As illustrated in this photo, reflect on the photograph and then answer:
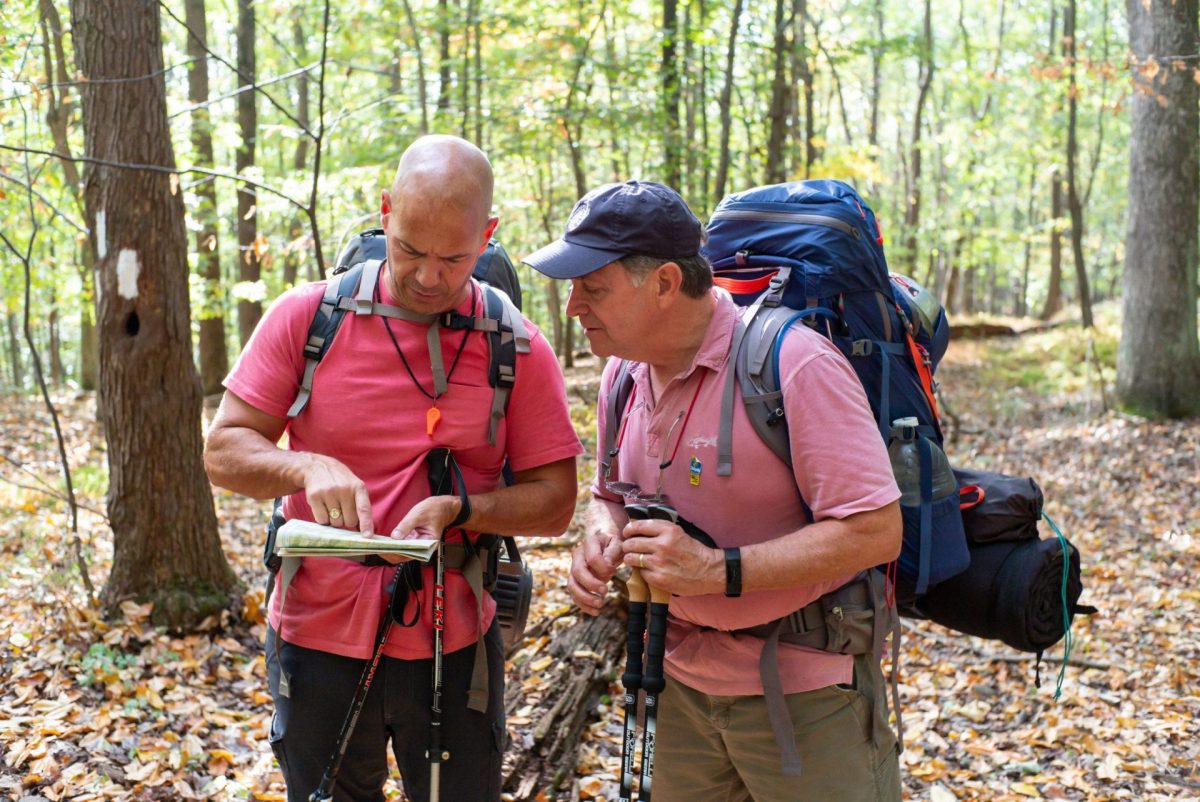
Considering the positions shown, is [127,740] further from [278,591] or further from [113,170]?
[113,170]

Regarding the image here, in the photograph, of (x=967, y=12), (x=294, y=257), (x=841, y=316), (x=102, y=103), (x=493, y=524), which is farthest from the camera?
(x=967, y=12)

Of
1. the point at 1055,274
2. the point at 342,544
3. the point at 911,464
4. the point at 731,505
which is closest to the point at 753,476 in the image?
the point at 731,505

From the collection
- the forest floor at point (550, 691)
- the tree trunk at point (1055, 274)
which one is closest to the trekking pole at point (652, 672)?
the forest floor at point (550, 691)

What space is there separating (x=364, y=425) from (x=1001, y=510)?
1.72m

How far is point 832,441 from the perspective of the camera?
204cm

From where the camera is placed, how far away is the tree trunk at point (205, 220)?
11906 mm

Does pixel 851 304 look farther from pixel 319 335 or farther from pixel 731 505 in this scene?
pixel 319 335

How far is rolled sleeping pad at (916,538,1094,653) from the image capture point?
2.41 meters

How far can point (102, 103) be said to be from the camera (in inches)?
203

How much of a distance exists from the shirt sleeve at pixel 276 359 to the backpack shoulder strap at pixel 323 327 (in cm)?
2

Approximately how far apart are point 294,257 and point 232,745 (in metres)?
6.25

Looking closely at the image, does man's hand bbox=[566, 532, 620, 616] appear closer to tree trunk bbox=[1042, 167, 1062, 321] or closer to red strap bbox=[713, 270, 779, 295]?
red strap bbox=[713, 270, 779, 295]

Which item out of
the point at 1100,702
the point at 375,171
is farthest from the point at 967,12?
the point at 1100,702

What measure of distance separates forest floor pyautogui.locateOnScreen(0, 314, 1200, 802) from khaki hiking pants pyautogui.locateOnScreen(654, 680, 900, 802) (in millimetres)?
2026
